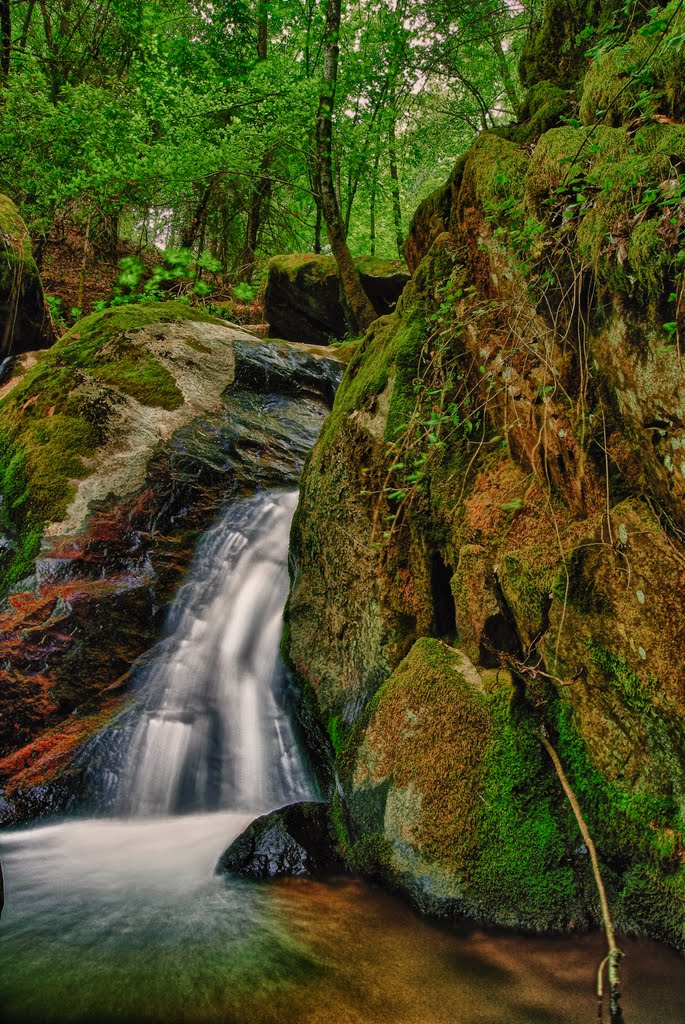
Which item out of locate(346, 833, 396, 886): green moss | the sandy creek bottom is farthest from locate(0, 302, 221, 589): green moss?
locate(346, 833, 396, 886): green moss

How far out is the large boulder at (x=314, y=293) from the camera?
1169 cm

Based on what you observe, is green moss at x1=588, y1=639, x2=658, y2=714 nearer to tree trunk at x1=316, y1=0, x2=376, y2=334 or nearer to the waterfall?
the waterfall

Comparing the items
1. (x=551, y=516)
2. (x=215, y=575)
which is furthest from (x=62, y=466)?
(x=551, y=516)

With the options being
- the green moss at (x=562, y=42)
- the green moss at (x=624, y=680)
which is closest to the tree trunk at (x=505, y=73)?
the green moss at (x=562, y=42)

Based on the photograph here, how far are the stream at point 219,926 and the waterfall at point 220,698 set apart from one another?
0.05 ft

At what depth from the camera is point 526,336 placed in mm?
3258

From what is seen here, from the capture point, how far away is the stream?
2.29 metres

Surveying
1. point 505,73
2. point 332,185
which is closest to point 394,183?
point 505,73

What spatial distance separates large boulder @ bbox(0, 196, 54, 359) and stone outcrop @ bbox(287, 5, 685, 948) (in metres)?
7.89

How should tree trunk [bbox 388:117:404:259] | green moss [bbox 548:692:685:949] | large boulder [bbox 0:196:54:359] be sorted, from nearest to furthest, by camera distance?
green moss [bbox 548:692:685:949], large boulder [bbox 0:196:54:359], tree trunk [bbox 388:117:404:259]

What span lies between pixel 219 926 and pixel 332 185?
1033cm

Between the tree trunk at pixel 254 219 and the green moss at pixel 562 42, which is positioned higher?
the tree trunk at pixel 254 219

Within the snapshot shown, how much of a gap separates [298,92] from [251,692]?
351 inches

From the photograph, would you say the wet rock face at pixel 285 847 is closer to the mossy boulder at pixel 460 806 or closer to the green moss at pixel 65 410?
the mossy boulder at pixel 460 806
